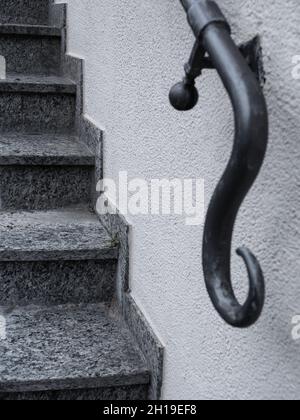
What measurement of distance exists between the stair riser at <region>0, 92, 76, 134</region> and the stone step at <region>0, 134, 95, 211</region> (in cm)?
17

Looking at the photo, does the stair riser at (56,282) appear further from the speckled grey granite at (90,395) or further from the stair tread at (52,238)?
the speckled grey granite at (90,395)

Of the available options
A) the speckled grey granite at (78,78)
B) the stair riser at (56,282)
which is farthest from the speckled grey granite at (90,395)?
the speckled grey granite at (78,78)

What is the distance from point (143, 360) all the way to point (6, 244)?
0.51m

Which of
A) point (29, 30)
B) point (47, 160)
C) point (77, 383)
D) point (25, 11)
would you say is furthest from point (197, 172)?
point (25, 11)

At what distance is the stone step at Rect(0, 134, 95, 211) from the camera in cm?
196

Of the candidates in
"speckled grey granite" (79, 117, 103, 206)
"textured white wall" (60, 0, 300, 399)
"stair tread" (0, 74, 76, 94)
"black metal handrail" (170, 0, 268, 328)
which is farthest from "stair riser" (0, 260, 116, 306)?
"black metal handrail" (170, 0, 268, 328)

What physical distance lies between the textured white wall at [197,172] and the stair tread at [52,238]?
0.16 meters

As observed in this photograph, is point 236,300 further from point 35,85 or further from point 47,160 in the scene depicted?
point 35,85

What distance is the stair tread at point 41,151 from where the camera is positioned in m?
1.94

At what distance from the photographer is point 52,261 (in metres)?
1.70

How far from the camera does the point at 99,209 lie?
197 centimetres

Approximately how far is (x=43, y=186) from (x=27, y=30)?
0.86 meters

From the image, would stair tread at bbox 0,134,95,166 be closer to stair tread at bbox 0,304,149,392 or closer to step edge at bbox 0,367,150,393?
stair tread at bbox 0,304,149,392
